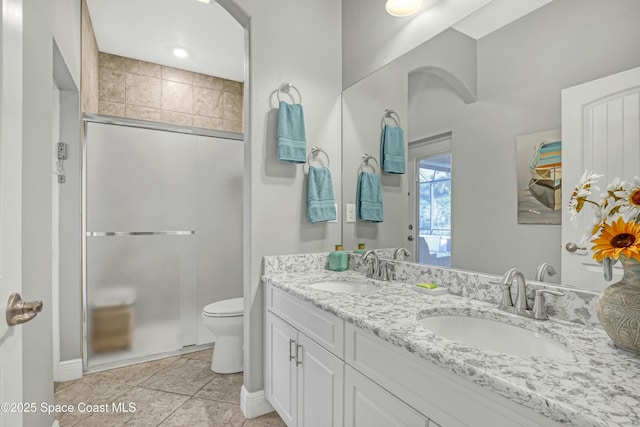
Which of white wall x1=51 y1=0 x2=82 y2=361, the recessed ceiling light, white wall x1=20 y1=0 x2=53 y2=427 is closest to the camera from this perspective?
white wall x1=20 y1=0 x2=53 y2=427

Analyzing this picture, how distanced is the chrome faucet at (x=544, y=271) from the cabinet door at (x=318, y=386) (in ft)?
2.48

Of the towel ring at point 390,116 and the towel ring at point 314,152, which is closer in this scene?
the towel ring at point 390,116

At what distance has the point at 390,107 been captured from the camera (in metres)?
1.87

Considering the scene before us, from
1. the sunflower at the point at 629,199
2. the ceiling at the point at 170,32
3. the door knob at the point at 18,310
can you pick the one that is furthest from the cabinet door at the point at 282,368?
the ceiling at the point at 170,32

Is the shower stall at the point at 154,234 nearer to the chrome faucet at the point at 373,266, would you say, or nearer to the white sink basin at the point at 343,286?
the white sink basin at the point at 343,286

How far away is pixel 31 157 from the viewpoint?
131 centimetres

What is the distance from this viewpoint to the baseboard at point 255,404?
1895 mm

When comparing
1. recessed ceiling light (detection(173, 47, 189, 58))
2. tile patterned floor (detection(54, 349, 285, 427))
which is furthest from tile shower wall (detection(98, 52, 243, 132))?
tile patterned floor (detection(54, 349, 285, 427))

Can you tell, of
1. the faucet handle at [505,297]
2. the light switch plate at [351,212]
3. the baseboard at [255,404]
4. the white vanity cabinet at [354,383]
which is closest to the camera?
the white vanity cabinet at [354,383]

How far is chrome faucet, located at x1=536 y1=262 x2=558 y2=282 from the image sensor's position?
1.11 metres

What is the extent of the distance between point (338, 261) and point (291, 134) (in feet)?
2.68

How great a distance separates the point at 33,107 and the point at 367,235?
1.74m

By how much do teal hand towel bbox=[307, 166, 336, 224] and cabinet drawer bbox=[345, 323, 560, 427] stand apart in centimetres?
94

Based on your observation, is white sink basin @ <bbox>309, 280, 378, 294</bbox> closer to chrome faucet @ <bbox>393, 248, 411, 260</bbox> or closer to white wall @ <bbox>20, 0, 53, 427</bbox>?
chrome faucet @ <bbox>393, 248, 411, 260</bbox>
